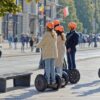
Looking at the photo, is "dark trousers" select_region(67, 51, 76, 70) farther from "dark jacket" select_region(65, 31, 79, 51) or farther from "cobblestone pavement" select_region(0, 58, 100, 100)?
"cobblestone pavement" select_region(0, 58, 100, 100)

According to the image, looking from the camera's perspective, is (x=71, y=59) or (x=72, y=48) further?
(x=71, y=59)

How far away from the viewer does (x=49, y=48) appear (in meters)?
15.0

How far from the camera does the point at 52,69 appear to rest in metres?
15.1

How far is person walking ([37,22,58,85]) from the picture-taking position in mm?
14969

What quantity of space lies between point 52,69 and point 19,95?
1317mm

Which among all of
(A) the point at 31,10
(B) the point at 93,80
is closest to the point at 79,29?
(A) the point at 31,10

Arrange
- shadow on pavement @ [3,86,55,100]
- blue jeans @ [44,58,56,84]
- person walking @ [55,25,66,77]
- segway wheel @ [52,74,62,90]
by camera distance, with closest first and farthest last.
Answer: shadow on pavement @ [3,86,55,100] < blue jeans @ [44,58,56,84] < segway wheel @ [52,74,62,90] < person walking @ [55,25,66,77]

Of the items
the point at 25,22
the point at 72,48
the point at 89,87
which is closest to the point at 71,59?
the point at 72,48

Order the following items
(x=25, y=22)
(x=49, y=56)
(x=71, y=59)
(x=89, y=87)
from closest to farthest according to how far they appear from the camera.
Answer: (x=49, y=56)
(x=89, y=87)
(x=71, y=59)
(x=25, y=22)

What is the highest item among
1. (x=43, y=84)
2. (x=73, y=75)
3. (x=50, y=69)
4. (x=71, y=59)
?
(x=71, y=59)

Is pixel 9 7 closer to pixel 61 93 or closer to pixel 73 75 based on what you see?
pixel 61 93

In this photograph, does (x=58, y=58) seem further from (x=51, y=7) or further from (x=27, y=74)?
(x=51, y=7)

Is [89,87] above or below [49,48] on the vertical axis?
below

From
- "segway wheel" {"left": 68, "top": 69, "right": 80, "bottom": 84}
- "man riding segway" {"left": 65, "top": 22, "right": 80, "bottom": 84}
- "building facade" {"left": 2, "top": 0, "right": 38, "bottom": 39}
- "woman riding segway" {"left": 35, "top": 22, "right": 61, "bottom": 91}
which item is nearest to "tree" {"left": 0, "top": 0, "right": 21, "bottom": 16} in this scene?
"woman riding segway" {"left": 35, "top": 22, "right": 61, "bottom": 91}
